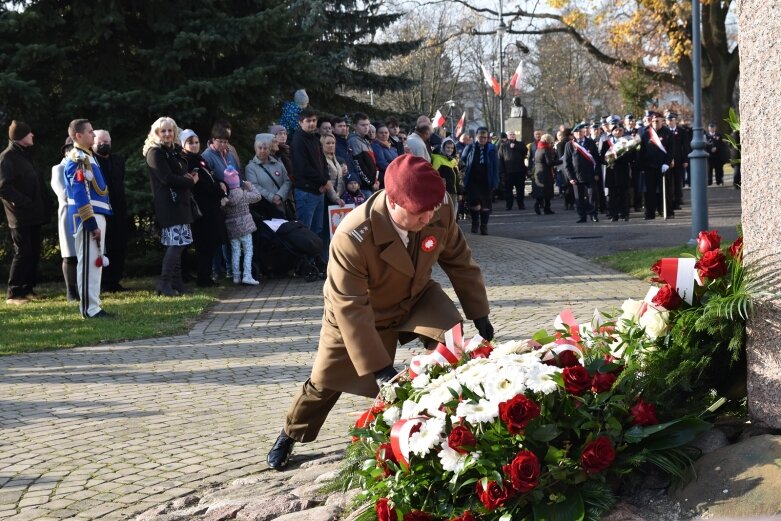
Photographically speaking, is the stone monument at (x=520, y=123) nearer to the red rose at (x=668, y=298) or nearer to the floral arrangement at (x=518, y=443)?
the red rose at (x=668, y=298)

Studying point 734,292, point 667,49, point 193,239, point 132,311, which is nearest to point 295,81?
point 193,239

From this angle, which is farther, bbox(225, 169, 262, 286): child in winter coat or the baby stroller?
the baby stroller

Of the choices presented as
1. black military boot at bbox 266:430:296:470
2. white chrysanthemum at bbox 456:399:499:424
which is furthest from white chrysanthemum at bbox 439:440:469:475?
black military boot at bbox 266:430:296:470

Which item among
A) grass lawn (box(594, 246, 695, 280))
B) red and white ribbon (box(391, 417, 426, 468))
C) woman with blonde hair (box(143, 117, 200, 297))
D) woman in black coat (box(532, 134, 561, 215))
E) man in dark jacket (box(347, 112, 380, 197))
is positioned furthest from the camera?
woman in black coat (box(532, 134, 561, 215))

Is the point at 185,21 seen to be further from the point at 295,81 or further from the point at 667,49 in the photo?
the point at 667,49

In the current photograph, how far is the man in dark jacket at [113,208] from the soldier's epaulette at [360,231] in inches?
340

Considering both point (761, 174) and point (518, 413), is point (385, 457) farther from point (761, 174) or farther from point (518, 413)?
point (761, 174)

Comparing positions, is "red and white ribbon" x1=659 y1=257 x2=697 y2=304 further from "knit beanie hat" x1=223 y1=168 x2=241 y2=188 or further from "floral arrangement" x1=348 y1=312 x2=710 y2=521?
"knit beanie hat" x1=223 y1=168 x2=241 y2=188

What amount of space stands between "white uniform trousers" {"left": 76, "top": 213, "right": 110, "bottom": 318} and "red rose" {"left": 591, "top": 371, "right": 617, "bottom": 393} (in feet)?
26.6

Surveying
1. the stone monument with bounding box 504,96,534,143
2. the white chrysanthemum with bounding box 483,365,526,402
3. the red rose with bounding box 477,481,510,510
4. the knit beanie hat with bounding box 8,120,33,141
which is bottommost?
the red rose with bounding box 477,481,510,510

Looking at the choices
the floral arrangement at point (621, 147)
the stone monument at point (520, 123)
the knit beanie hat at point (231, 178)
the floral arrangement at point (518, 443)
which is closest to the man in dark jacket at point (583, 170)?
the floral arrangement at point (621, 147)

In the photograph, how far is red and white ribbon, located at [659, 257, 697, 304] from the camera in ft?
14.6

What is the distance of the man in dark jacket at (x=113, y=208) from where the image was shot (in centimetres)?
1288

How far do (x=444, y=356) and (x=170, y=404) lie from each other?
339cm
